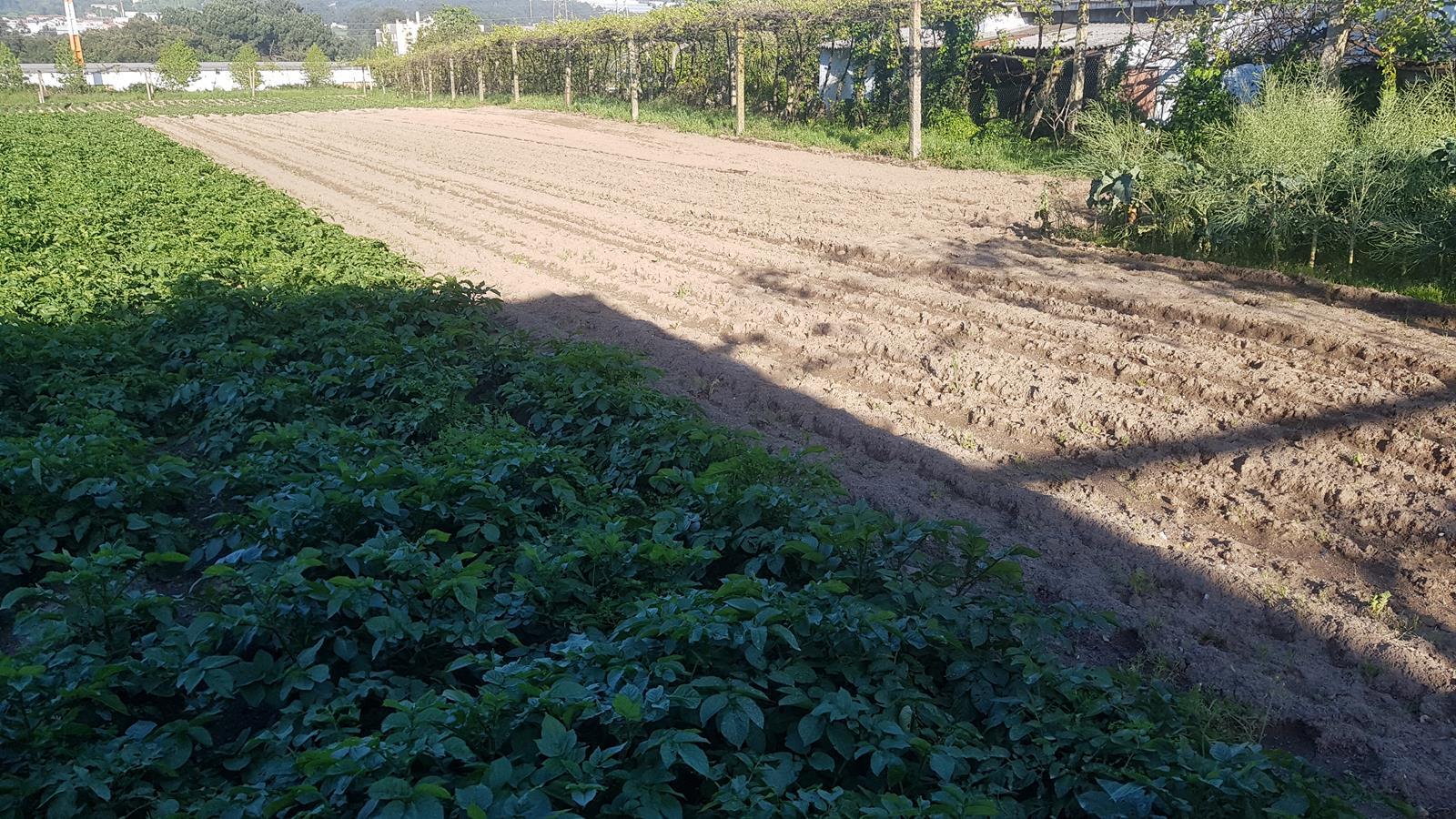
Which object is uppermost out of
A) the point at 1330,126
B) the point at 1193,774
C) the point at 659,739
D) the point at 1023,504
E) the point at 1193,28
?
the point at 1193,28

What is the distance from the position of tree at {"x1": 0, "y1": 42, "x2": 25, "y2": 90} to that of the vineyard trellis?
1325 inches

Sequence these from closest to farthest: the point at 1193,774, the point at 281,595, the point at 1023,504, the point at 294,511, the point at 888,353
Result: 1. the point at 1193,774
2. the point at 281,595
3. the point at 294,511
4. the point at 1023,504
5. the point at 888,353

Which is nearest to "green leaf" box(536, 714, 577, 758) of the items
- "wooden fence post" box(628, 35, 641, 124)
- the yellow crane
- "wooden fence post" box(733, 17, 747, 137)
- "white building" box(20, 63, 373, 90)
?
"wooden fence post" box(733, 17, 747, 137)

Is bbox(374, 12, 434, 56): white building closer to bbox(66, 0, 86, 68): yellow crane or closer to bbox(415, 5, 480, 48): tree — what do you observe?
bbox(415, 5, 480, 48): tree

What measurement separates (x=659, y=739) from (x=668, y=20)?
30194 mm

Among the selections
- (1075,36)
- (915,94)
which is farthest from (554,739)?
(1075,36)

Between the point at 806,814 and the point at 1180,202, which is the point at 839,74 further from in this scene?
the point at 806,814

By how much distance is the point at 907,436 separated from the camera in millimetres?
6762

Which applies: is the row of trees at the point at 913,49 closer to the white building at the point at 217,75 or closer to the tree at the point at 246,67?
the tree at the point at 246,67

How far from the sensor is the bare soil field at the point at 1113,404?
4.54 meters

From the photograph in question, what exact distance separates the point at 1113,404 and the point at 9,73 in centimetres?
7125

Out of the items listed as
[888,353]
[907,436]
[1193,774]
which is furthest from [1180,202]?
[1193,774]

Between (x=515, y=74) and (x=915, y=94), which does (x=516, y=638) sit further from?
(x=515, y=74)

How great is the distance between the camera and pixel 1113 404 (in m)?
7.02
